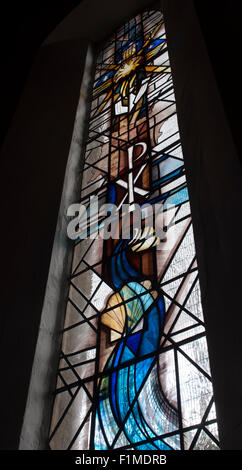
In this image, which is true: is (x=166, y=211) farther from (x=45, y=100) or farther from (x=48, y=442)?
(x=45, y=100)

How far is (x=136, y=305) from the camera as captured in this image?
2875mm

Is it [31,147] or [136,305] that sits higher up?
[31,147]

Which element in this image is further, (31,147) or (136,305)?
(31,147)

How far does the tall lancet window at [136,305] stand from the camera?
2355 millimetres

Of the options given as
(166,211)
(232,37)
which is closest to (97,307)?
(166,211)

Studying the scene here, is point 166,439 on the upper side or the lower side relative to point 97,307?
lower

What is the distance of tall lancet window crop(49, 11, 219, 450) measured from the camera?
92.7 inches

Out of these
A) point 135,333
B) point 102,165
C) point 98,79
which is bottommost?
point 135,333

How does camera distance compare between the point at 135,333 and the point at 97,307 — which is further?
the point at 97,307

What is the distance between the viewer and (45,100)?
5.11 m

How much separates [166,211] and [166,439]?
1.42m

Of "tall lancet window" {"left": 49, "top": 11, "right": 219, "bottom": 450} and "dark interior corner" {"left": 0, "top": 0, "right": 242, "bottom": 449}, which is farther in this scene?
"dark interior corner" {"left": 0, "top": 0, "right": 242, "bottom": 449}

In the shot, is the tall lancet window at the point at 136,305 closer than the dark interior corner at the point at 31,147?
Yes
